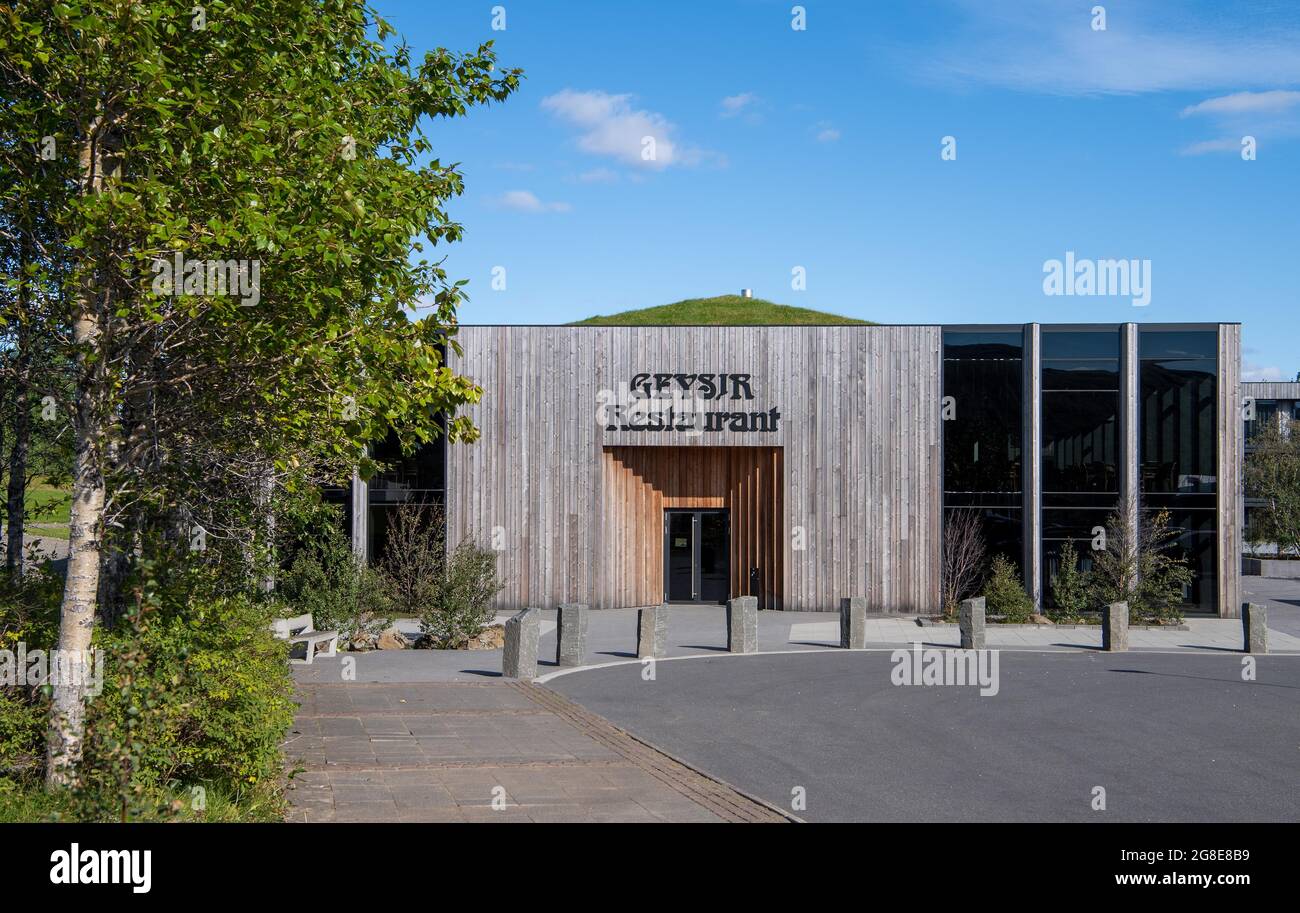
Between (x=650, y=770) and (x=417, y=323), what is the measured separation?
4521mm

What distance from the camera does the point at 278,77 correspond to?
9273mm

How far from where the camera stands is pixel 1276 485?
191ft

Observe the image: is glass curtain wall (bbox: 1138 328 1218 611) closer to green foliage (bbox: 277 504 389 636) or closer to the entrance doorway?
the entrance doorway

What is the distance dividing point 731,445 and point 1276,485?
4150 centimetres

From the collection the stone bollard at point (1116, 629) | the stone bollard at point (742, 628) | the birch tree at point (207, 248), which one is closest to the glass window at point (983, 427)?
the stone bollard at point (1116, 629)

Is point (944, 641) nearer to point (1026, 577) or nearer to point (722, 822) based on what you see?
point (1026, 577)

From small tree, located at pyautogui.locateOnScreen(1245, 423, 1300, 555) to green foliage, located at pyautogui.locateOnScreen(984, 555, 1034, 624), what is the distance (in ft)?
120

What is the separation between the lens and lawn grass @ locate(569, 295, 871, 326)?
41875mm

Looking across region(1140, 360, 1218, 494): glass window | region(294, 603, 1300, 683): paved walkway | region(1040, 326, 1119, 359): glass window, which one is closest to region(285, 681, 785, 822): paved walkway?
region(294, 603, 1300, 683): paved walkway

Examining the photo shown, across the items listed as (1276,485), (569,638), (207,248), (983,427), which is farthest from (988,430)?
(1276,485)

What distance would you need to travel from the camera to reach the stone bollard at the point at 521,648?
16.6 meters
